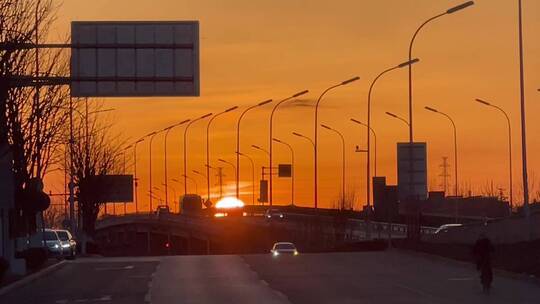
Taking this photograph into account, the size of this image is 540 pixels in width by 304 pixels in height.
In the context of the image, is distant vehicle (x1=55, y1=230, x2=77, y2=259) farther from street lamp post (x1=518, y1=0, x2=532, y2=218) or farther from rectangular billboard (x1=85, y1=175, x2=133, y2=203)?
street lamp post (x1=518, y1=0, x2=532, y2=218)

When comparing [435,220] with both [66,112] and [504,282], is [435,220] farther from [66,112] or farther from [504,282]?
[504,282]

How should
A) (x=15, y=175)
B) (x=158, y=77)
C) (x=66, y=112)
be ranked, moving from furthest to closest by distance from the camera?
(x=66, y=112), (x=15, y=175), (x=158, y=77)

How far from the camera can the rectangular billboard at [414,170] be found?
61.9m

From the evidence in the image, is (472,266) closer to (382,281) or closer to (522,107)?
(382,281)

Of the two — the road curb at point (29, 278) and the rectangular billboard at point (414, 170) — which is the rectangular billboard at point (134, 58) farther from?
the rectangular billboard at point (414, 170)

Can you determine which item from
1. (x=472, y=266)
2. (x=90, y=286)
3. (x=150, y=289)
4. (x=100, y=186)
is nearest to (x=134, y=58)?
(x=90, y=286)

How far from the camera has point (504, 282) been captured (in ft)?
120

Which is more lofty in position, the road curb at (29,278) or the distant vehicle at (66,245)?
the distant vehicle at (66,245)

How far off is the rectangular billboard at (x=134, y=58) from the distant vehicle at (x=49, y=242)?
21.1 meters

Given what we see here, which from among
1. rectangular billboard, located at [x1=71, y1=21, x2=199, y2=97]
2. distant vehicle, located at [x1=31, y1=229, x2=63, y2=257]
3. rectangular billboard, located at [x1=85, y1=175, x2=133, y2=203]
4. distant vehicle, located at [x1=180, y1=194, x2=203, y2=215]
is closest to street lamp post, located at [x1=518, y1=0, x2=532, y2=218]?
rectangular billboard, located at [x1=71, y1=21, x2=199, y2=97]

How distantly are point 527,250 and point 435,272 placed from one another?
849cm

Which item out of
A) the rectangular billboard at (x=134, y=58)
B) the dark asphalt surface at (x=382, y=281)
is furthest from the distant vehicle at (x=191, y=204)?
the rectangular billboard at (x=134, y=58)

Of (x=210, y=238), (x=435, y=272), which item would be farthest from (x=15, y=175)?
(x=210, y=238)

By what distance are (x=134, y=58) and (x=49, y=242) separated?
26.1m
